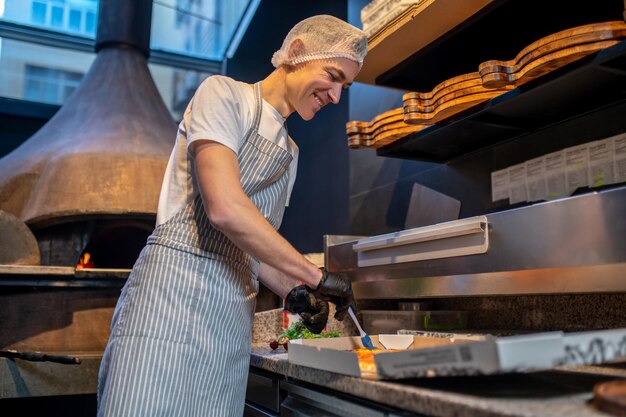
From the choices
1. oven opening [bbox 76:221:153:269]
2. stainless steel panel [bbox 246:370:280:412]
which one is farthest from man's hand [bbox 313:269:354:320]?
oven opening [bbox 76:221:153:269]

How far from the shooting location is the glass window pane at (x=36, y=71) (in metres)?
4.48

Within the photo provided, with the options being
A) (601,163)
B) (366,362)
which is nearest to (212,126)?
(366,362)

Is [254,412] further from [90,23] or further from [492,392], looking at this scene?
[90,23]

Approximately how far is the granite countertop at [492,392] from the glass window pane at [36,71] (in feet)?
14.4

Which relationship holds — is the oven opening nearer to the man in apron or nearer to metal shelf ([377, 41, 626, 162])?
metal shelf ([377, 41, 626, 162])

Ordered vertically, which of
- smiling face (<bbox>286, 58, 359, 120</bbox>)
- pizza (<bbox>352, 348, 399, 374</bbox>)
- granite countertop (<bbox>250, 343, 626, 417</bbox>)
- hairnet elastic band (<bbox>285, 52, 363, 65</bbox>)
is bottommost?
granite countertop (<bbox>250, 343, 626, 417</bbox>)

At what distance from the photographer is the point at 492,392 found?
2.41 ft

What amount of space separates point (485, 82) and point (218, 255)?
0.77m

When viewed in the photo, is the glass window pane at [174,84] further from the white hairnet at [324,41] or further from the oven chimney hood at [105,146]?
the white hairnet at [324,41]

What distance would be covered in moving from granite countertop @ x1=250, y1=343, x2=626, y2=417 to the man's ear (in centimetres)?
74

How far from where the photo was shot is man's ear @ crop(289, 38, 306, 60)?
132cm

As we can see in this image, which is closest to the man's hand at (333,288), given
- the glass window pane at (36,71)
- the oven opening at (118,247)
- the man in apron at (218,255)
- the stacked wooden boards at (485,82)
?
the man in apron at (218,255)

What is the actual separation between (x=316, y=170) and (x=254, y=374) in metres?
3.25

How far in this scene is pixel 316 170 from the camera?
4559 mm
